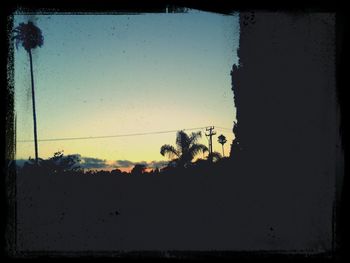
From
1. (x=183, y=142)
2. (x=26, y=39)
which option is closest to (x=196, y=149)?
(x=183, y=142)

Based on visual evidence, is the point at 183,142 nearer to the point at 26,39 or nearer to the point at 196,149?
the point at 196,149

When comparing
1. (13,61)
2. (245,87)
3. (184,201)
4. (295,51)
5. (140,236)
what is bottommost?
(140,236)

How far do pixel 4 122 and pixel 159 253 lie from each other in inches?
48.7

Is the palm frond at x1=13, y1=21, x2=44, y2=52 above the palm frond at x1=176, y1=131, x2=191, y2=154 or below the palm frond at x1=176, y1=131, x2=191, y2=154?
above

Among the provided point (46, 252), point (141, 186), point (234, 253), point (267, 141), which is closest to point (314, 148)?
point (267, 141)

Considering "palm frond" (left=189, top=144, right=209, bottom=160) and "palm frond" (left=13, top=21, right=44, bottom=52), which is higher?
"palm frond" (left=13, top=21, right=44, bottom=52)

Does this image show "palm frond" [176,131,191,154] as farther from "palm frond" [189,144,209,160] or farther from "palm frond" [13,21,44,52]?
A: "palm frond" [13,21,44,52]

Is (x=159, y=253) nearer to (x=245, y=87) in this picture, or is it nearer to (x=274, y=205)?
(x=274, y=205)

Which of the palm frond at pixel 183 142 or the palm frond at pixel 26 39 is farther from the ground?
the palm frond at pixel 26 39

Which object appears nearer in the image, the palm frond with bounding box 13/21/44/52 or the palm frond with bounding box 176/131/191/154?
the palm frond with bounding box 13/21/44/52

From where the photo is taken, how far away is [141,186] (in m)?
14.1

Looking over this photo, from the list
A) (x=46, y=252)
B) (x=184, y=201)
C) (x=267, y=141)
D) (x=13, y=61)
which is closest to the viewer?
(x=46, y=252)

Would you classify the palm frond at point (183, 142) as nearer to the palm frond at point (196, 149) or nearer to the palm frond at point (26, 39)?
the palm frond at point (196, 149)

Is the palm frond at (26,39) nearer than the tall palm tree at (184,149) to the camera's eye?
Yes
